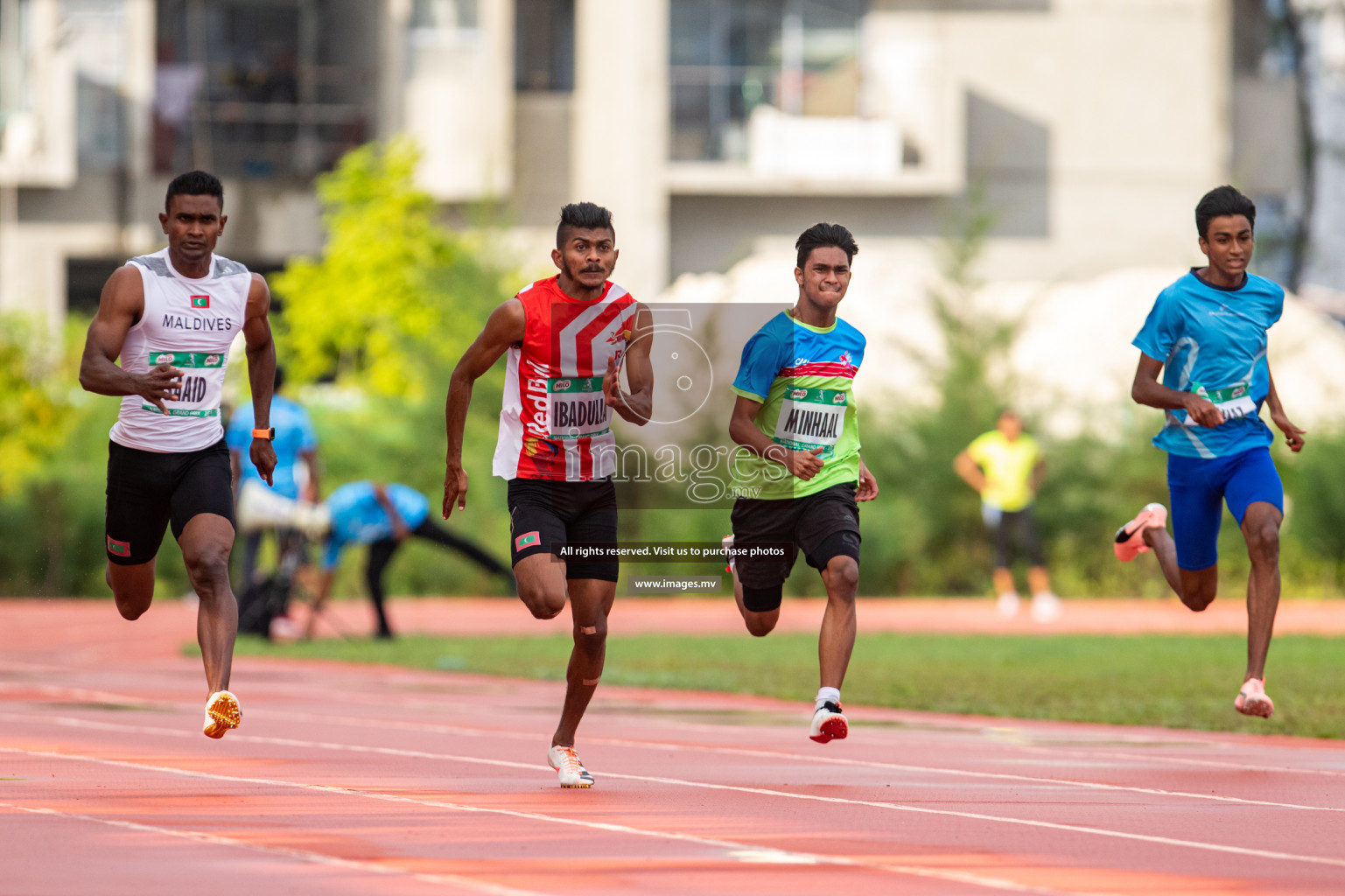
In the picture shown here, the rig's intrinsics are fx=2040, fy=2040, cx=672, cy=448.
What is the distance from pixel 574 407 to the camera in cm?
766

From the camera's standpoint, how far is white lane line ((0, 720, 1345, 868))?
20.4ft

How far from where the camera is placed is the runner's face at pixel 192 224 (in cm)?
827

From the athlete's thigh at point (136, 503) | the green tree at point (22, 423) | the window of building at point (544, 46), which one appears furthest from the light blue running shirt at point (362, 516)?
the window of building at point (544, 46)

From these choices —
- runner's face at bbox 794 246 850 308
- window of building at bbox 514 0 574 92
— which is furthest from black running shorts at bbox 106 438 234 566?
window of building at bbox 514 0 574 92

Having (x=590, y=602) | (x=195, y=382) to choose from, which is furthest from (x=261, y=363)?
(x=590, y=602)

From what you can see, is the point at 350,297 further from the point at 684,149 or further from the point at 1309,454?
the point at 1309,454

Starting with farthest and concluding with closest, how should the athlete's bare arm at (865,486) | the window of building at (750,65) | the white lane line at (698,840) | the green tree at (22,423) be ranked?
1. the window of building at (750,65)
2. the green tree at (22,423)
3. the athlete's bare arm at (865,486)
4. the white lane line at (698,840)

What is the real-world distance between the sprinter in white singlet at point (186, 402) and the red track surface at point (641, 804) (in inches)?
33.9

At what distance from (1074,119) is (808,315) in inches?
1202

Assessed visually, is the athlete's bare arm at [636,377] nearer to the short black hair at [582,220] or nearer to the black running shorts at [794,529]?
the short black hair at [582,220]

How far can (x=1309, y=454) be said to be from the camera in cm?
2481

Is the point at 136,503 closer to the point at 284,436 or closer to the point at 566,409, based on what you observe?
the point at 566,409

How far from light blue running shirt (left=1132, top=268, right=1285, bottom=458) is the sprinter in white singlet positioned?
4.13m

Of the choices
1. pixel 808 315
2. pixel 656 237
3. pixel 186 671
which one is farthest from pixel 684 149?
pixel 808 315
